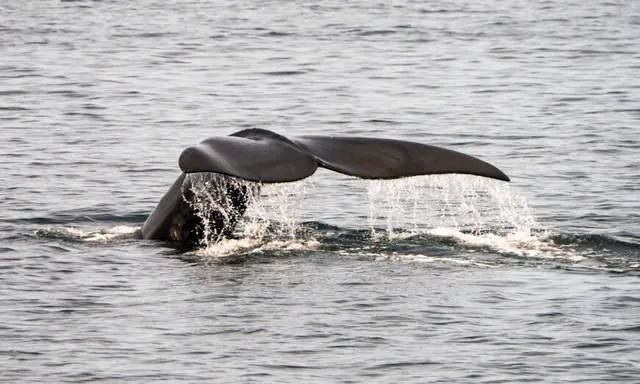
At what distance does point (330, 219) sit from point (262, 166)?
170 inches

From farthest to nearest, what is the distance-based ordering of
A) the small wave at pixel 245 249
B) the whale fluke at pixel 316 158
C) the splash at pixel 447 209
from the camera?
the splash at pixel 447 209
the small wave at pixel 245 249
the whale fluke at pixel 316 158

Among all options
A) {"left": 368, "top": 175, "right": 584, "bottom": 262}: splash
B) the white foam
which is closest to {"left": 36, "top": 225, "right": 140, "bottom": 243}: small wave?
the white foam

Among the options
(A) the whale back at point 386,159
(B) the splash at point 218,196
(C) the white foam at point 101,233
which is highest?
(A) the whale back at point 386,159

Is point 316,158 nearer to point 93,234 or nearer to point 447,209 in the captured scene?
point 93,234

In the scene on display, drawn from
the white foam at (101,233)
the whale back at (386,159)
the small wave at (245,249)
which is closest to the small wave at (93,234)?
the white foam at (101,233)

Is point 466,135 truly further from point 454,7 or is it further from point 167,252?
point 454,7

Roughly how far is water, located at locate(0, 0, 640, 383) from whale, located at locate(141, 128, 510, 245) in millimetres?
264

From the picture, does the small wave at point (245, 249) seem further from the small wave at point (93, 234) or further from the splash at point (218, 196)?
the small wave at point (93, 234)

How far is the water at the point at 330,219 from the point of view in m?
9.72

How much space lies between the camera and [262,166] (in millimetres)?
9961

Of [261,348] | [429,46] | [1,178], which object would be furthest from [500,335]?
[429,46]

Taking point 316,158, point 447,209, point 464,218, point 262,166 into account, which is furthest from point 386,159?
point 447,209

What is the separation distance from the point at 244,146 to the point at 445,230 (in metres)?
3.20

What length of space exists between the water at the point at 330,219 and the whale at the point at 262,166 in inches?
10.4
